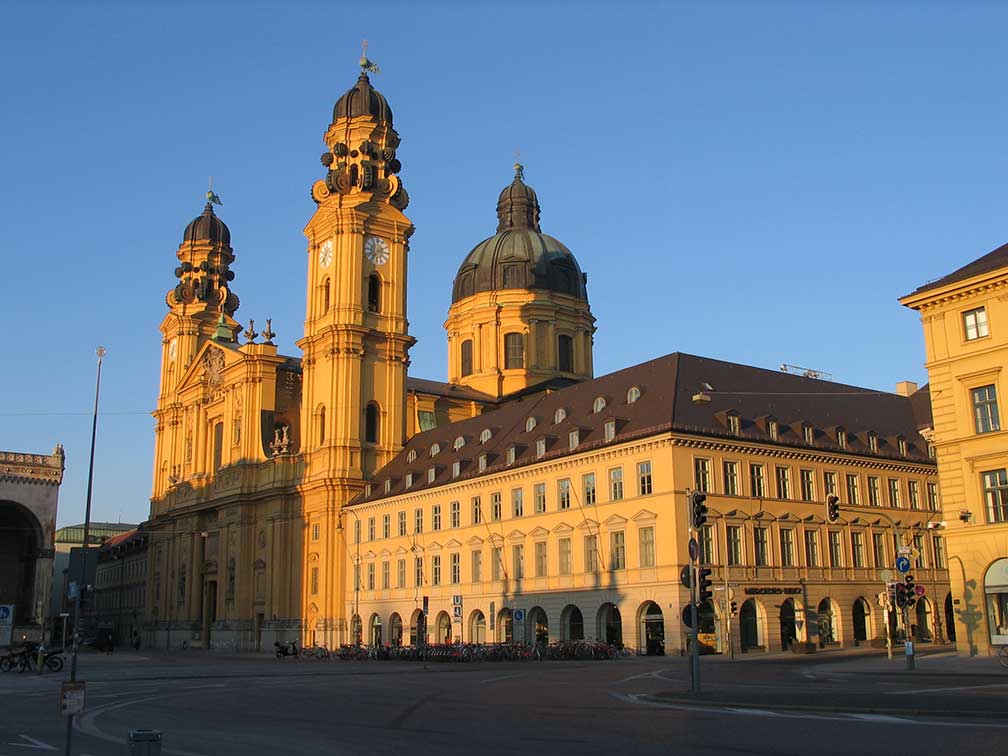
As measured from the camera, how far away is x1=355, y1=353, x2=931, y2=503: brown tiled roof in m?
57.3

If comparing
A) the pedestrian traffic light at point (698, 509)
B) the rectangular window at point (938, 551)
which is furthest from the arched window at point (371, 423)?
the pedestrian traffic light at point (698, 509)

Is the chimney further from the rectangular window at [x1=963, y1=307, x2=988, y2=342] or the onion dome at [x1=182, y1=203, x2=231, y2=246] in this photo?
the onion dome at [x1=182, y1=203, x2=231, y2=246]

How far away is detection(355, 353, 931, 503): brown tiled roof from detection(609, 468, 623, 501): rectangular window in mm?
1622

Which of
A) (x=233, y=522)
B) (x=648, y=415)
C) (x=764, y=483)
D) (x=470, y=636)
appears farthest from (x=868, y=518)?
(x=233, y=522)

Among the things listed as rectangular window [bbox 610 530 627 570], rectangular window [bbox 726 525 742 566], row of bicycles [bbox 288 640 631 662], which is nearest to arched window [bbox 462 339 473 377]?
rectangular window [bbox 610 530 627 570]

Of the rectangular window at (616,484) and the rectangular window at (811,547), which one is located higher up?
the rectangular window at (616,484)

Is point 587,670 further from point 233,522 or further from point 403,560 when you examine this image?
point 233,522

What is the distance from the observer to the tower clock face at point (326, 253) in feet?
279

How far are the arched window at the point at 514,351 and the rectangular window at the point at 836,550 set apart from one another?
137 feet

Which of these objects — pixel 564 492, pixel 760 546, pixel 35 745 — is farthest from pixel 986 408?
pixel 35 745

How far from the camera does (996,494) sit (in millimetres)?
40000

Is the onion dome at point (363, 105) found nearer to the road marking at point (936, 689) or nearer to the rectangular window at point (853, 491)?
the rectangular window at point (853, 491)

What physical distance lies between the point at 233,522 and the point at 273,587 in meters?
8.08

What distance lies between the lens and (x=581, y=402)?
65500 millimetres
